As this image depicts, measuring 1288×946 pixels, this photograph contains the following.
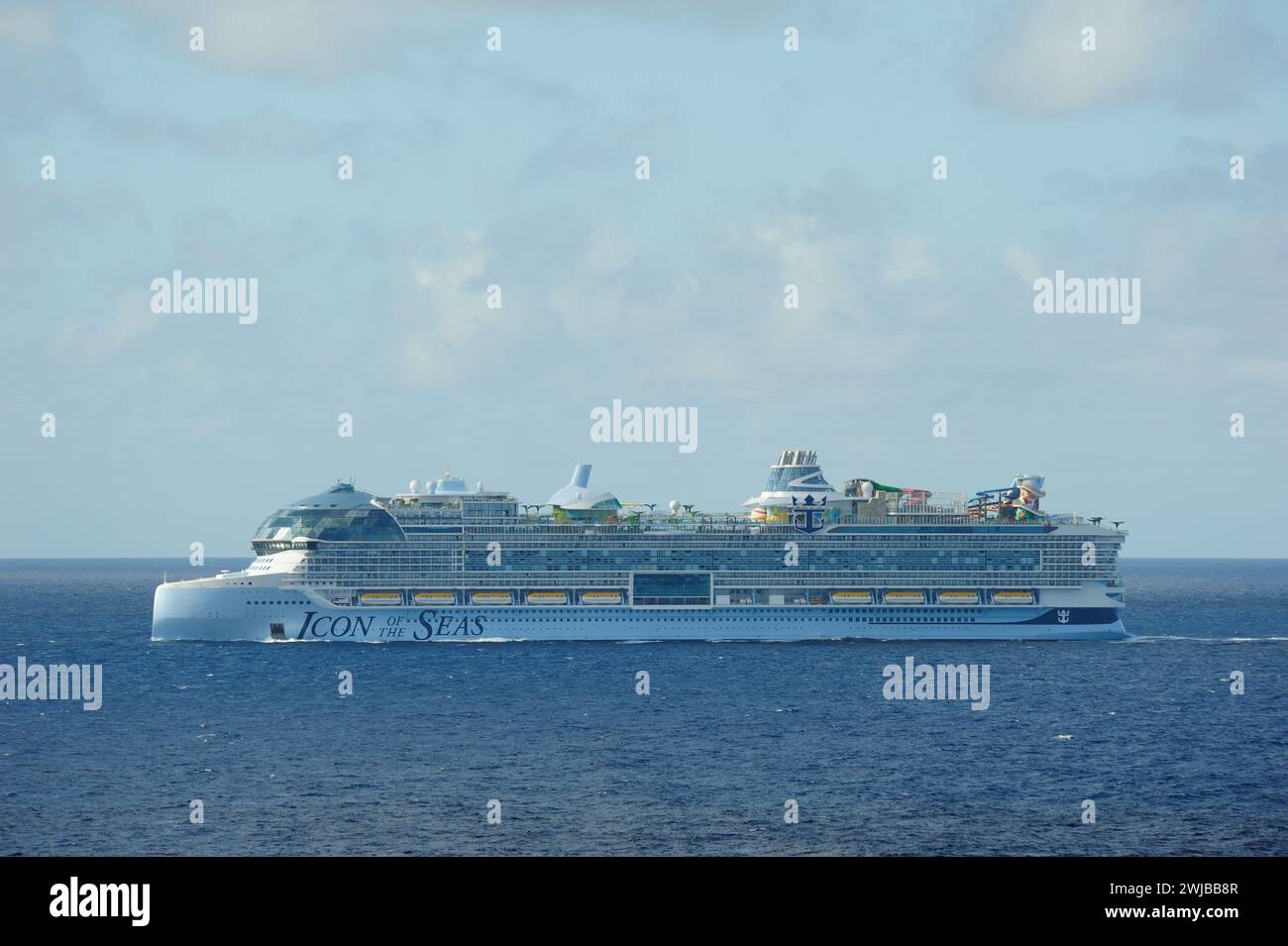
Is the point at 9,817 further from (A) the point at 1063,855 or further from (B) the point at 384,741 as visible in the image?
(A) the point at 1063,855

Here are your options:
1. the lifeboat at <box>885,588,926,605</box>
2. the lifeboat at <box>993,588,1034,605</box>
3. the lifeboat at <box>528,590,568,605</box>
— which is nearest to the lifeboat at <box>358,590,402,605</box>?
the lifeboat at <box>528,590,568,605</box>

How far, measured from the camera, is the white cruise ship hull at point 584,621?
296 ft

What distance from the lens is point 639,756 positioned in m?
53.6

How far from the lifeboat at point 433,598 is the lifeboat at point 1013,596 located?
3553 cm

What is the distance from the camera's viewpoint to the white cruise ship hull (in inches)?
3551

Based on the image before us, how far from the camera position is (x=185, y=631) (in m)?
90.9

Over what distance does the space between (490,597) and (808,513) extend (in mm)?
22006

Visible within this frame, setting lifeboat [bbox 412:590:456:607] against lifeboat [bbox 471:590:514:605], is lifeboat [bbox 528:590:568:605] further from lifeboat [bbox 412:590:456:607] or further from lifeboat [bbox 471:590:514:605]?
lifeboat [bbox 412:590:456:607]

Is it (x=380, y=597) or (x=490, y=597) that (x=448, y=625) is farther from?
(x=380, y=597)

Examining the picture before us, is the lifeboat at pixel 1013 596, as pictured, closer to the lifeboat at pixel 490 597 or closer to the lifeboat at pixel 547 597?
the lifeboat at pixel 547 597

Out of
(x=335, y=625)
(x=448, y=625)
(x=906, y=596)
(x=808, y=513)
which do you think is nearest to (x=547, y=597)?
(x=448, y=625)

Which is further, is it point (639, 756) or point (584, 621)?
point (584, 621)

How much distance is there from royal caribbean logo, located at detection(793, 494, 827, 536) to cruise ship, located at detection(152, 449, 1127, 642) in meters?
0.09

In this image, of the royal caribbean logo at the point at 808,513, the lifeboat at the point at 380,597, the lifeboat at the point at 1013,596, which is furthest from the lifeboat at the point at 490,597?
the lifeboat at the point at 1013,596
